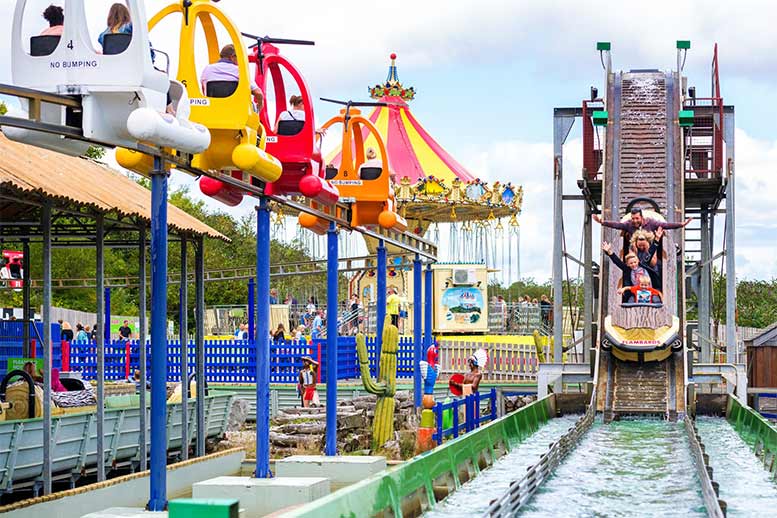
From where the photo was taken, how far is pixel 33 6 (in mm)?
10188

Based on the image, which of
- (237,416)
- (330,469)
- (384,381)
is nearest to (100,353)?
(330,469)

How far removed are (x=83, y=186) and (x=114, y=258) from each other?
44.0 metres

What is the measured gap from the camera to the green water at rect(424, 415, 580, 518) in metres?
11.7

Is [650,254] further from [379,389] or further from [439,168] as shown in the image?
[439,168]

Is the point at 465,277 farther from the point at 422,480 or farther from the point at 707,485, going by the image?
the point at 422,480

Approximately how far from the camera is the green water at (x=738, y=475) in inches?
494

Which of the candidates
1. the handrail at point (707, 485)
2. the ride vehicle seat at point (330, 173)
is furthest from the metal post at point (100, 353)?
the handrail at point (707, 485)

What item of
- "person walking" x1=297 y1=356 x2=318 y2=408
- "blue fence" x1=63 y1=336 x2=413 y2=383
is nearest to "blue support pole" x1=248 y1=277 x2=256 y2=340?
"blue fence" x1=63 y1=336 x2=413 y2=383

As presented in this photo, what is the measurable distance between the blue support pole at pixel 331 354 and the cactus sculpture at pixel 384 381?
1920mm

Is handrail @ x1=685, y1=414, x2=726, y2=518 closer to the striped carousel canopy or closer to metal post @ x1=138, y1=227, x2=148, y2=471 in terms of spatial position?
metal post @ x1=138, y1=227, x2=148, y2=471

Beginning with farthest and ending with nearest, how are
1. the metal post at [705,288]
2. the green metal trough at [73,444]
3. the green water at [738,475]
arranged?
the metal post at [705,288] < the green metal trough at [73,444] < the green water at [738,475]

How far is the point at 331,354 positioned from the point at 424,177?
24.6m

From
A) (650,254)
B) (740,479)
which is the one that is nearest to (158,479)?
(740,479)

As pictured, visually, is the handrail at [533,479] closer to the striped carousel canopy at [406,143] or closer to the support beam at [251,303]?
the support beam at [251,303]
